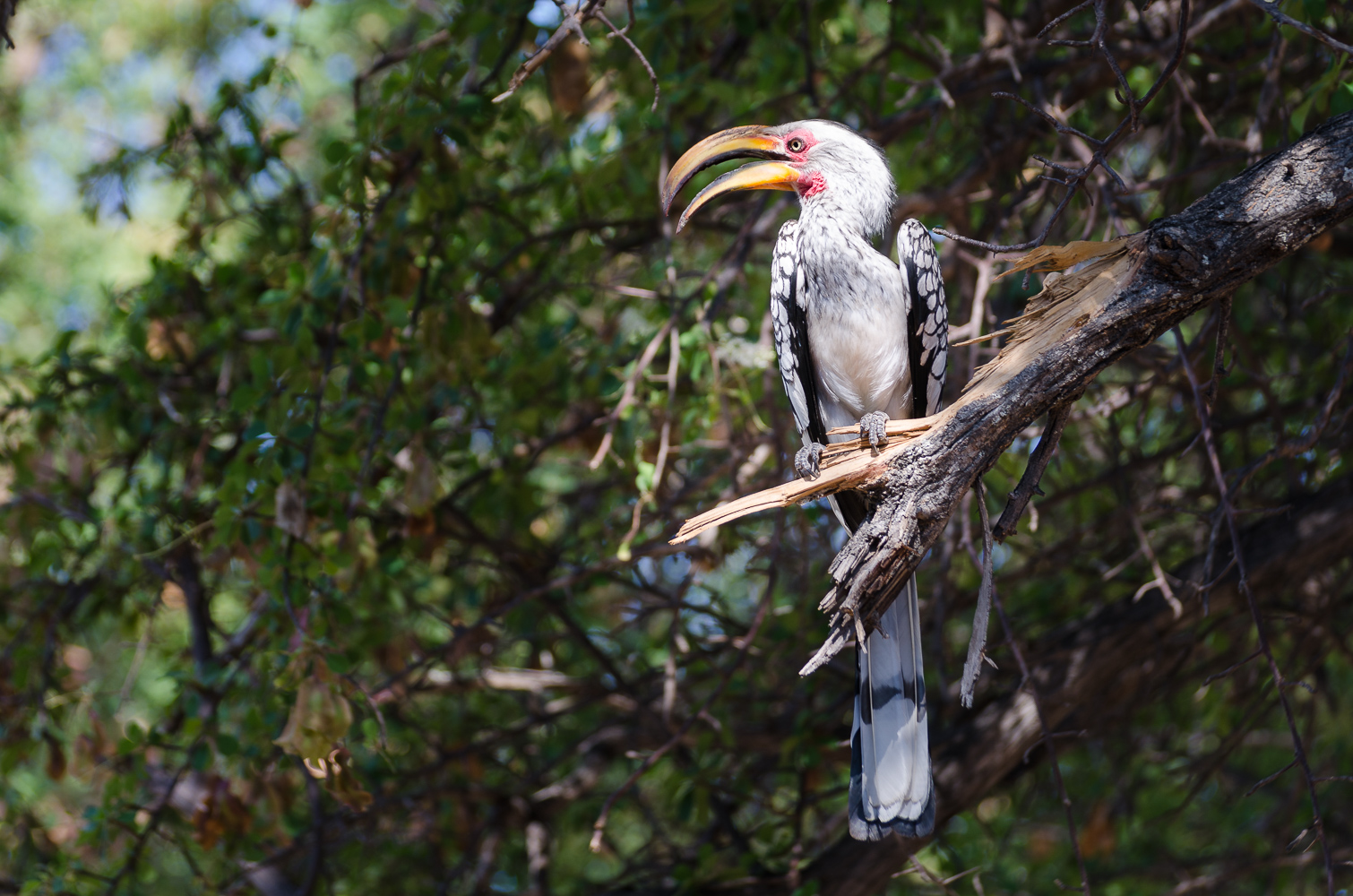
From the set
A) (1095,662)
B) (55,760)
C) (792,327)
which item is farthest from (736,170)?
(55,760)

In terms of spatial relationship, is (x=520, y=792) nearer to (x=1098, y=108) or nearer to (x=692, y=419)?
(x=692, y=419)

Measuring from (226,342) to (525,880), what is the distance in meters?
2.47

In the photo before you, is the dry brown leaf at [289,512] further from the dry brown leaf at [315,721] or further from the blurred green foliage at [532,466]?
the dry brown leaf at [315,721]

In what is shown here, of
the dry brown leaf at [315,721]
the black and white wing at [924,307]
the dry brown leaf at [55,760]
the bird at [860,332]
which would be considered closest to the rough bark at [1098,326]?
the bird at [860,332]

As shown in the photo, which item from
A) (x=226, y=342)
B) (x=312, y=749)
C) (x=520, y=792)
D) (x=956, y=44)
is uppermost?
(x=956, y=44)

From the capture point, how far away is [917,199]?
340 cm

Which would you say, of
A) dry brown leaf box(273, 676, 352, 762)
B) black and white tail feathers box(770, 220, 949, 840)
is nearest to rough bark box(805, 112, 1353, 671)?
black and white tail feathers box(770, 220, 949, 840)

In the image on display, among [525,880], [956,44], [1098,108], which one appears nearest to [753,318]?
[956,44]

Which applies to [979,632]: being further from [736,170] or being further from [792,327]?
[736,170]

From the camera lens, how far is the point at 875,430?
2.04 metres

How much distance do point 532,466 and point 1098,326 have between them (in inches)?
95.4

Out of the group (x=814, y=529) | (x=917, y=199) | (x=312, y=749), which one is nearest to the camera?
(x=312, y=749)

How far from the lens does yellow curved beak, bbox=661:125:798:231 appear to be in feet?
8.01

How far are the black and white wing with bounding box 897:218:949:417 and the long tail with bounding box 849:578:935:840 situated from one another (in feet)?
1.97
